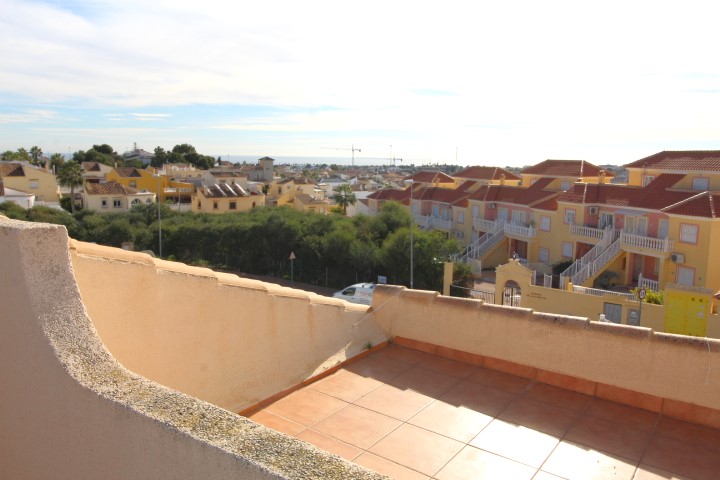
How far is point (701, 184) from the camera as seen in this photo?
99.5ft

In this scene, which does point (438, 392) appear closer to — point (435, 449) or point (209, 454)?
point (435, 449)

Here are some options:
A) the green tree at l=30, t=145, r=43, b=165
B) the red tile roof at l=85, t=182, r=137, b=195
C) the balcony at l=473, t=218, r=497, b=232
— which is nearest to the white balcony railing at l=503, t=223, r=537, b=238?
the balcony at l=473, t=218, r=497, b=232

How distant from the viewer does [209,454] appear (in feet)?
8.36

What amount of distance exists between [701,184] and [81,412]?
1316 inches

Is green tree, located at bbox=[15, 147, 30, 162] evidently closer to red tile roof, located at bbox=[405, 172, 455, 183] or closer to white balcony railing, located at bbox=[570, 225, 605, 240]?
red tile roof, located at bbox=[405, 172, 455, 183]

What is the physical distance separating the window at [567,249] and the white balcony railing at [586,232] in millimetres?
953

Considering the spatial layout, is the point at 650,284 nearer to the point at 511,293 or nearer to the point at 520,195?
the point at 511,293

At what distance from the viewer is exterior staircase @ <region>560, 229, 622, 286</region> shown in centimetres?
2988

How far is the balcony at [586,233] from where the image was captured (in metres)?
32.8

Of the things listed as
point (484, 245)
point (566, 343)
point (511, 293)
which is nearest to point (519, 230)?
point (484, 245)

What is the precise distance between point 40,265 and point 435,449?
10.5ft

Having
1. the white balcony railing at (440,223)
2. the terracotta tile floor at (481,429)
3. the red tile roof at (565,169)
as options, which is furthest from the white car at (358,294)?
the red tile roof at (565,169)

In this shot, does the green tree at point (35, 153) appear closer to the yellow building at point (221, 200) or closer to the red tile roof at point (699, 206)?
the yellow building at point (221, 200)

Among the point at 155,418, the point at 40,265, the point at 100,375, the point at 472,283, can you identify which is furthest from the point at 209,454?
the point at 472,283
